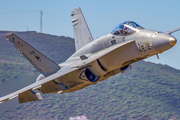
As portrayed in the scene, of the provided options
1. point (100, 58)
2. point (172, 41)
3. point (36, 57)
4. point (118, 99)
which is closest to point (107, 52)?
point (100, 58)

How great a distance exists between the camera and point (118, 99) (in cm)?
6544

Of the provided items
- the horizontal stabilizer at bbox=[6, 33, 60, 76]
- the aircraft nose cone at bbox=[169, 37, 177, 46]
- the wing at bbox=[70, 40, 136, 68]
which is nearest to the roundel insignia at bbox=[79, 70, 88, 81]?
the wing at bbox=[70, 40, 136, 68]

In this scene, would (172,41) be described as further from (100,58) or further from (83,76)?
(83,76)

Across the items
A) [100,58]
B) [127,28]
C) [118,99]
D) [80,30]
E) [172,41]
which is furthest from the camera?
[118,99]

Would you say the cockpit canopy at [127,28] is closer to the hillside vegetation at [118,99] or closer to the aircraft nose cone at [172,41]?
the aircraft nose cone at [172,41]

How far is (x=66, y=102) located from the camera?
59375mm

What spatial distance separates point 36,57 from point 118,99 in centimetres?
5319

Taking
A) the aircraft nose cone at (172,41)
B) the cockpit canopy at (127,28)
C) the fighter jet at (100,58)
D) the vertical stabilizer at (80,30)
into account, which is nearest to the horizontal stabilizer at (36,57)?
the fighter jet at (100,58)

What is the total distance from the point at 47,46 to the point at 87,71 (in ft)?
256

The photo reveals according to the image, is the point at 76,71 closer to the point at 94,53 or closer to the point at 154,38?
the point at 94,53

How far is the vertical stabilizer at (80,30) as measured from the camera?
17.5m

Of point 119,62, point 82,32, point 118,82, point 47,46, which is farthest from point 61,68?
point 47,46

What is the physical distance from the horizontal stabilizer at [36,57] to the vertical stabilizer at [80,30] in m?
3.83

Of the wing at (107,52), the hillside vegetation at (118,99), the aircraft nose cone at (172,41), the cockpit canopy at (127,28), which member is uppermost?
the cockpit canopy at (127,28)
